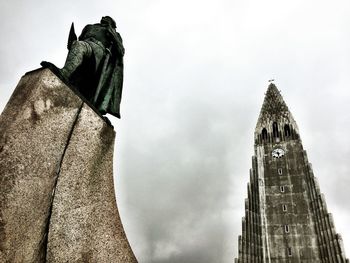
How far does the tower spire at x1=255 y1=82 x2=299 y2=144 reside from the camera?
4016cm

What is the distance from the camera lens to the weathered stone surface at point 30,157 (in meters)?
2.03

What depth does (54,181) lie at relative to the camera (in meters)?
2.43

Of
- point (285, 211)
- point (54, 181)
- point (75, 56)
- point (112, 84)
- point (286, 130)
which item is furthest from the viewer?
point (286, 130)

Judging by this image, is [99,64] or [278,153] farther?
[278,153]

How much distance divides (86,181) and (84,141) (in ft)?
1.26

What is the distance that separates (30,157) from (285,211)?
33111 millimetres

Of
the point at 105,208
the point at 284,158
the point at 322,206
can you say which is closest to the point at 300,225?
the point at 322,206

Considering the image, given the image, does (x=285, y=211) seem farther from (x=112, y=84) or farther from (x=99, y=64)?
(x=99, y=64)

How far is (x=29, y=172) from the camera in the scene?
2.23m

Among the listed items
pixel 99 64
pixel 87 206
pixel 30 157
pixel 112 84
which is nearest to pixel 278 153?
pixel 112 84

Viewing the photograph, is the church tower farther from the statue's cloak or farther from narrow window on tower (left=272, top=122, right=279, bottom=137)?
the statue's cloak

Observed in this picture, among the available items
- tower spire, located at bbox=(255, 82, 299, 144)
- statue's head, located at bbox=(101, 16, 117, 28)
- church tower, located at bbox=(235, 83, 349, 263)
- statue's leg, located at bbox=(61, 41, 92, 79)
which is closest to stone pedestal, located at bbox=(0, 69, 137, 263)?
statue's leg, located at bbox=(61, 41, 92, 79)

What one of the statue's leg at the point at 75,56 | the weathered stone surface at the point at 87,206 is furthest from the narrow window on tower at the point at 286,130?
the weathered stone surface at the point at 87,206

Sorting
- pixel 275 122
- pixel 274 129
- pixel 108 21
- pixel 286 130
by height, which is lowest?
pixel 108 21
